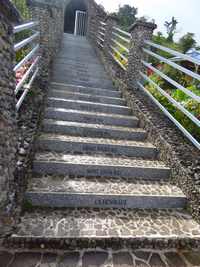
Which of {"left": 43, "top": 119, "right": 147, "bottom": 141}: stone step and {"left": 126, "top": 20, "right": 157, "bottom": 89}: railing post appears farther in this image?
{"left": 126, "top": 20, "right": 157, "bottom": 89}: railing post

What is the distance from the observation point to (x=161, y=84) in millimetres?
5867

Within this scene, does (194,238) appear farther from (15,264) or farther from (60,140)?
(60,140)

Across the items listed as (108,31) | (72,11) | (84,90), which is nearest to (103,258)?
(84,90)

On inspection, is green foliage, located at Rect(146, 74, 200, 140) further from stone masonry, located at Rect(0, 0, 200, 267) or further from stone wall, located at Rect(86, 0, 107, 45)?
stone wall, located at Rect(86, 0, 107, 45)

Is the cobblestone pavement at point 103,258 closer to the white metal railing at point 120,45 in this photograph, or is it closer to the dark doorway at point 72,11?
the white metal railing at point 120,45

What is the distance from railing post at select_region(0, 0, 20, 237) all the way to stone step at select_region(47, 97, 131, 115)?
2088 mm

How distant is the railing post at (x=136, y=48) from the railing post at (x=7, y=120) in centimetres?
340

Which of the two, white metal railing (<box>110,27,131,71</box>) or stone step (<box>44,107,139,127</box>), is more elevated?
white metal railing (<box>110,27,131,71</box>)

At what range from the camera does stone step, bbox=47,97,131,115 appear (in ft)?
13.8

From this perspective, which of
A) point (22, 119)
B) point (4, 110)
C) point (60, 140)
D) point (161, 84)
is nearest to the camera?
point (4, 110)

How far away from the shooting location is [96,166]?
3078mm

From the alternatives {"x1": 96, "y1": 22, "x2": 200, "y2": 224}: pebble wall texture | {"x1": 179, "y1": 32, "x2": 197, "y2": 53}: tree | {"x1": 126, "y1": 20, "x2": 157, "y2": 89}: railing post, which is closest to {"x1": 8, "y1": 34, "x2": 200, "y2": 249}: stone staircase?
{"x1": 96, "y1": 22, "x2": 200, "y2": 224}: pebble wall texture

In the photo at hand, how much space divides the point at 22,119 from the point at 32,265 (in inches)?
71.5

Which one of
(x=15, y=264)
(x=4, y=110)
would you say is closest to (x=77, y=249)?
(x=15, y=264)
